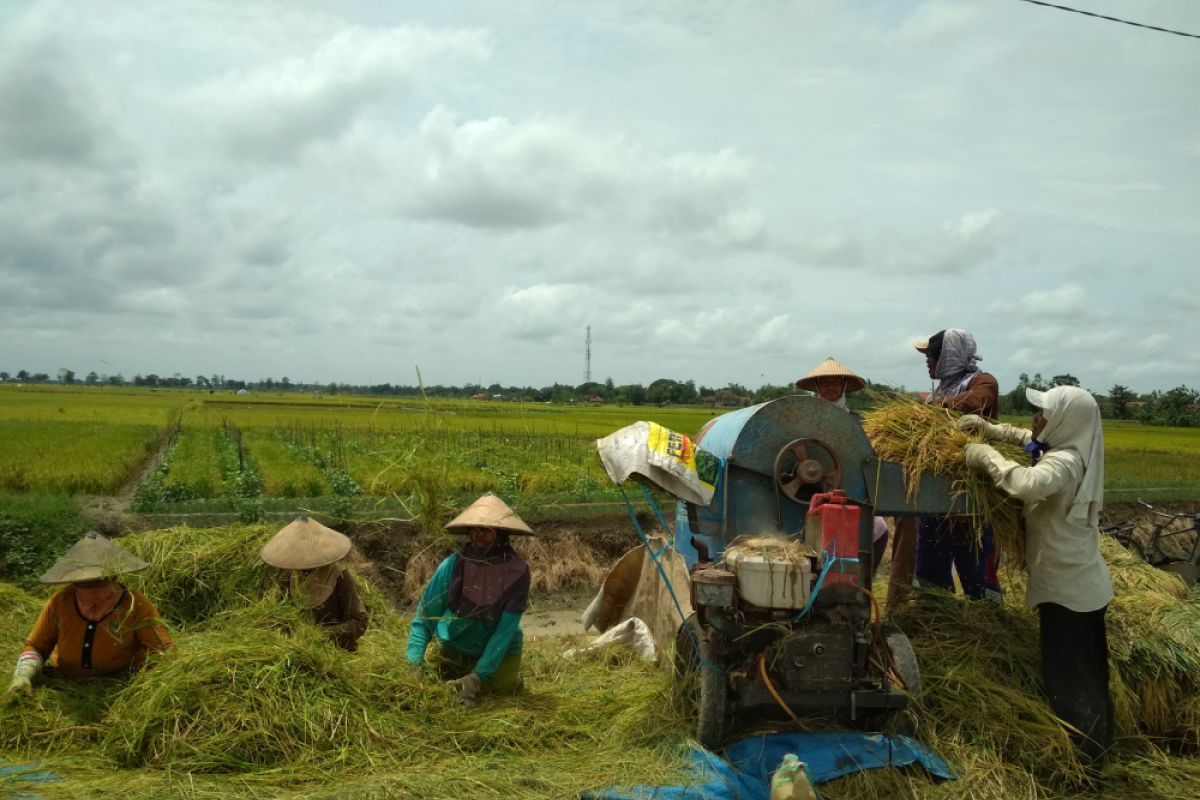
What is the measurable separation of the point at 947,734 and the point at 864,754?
520 millimetres

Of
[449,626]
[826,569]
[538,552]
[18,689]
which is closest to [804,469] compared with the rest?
[826,569]

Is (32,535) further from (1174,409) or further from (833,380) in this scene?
(1174,409)

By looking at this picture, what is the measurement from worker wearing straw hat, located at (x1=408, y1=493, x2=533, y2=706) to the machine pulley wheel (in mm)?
1358

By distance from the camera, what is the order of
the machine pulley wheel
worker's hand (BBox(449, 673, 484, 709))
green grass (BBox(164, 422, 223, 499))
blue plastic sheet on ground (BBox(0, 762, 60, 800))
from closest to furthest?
blue plastic sheet on ground (BBox(0, 762, 60, 800)) → the machine pulley wheel → worker's hand (BBox(449, 673, 484, 709)) → green grass (BBox(164, 422, 223, 499))

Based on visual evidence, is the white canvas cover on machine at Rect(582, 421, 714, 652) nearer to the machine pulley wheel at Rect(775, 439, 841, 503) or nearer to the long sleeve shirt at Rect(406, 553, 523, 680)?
the machine pulley wheel at Rect(775, 439, 841, 503)

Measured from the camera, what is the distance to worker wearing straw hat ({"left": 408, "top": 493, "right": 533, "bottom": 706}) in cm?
434

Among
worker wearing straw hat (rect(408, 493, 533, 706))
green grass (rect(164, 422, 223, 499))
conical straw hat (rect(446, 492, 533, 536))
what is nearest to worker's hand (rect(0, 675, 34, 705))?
worker wearing straw hat (rect(408, 493, 533, 706))

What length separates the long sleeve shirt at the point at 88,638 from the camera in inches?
159

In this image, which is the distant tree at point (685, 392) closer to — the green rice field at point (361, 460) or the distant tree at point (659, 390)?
the distant tree at point (659, 390)

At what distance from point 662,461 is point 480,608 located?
1.29m

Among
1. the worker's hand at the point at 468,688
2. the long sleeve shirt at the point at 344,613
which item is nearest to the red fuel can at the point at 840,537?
the worker's hand at the point at 468,688

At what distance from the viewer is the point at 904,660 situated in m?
3.85

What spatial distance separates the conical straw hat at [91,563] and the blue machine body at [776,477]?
2.93m

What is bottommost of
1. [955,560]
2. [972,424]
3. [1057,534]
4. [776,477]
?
[955,560]
